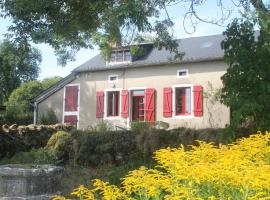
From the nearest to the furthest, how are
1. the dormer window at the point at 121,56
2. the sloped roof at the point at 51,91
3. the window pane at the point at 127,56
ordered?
the window pane at the point at 127,56
the dormer window at the point at 121,56
the sloped roof at the point at 51,91

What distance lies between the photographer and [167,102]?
25844 millimetres

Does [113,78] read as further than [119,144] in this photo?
Yes

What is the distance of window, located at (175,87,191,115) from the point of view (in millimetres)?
25516

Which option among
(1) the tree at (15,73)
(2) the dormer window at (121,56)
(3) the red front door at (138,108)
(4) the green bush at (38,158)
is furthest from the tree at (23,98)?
(4) the green bush at (38,158)

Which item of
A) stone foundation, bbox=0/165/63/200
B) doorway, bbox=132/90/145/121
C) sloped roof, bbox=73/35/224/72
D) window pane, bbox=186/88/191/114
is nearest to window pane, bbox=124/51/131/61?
sloped roof, bbox=73/35/224/72

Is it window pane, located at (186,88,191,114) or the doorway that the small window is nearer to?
the doorway

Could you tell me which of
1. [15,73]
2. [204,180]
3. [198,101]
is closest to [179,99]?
[198,101]

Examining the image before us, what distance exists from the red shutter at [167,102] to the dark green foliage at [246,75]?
1507 cm

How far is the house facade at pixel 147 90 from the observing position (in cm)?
2458

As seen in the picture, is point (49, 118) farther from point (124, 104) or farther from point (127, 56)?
point (127, 56)

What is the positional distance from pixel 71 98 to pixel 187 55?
25.5 ft

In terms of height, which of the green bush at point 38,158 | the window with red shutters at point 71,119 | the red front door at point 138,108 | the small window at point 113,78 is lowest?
the green bush at point 38,158

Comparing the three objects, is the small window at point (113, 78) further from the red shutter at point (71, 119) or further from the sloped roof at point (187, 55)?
the red shutter at point (71, 119)

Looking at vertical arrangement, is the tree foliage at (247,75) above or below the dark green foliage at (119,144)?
above
